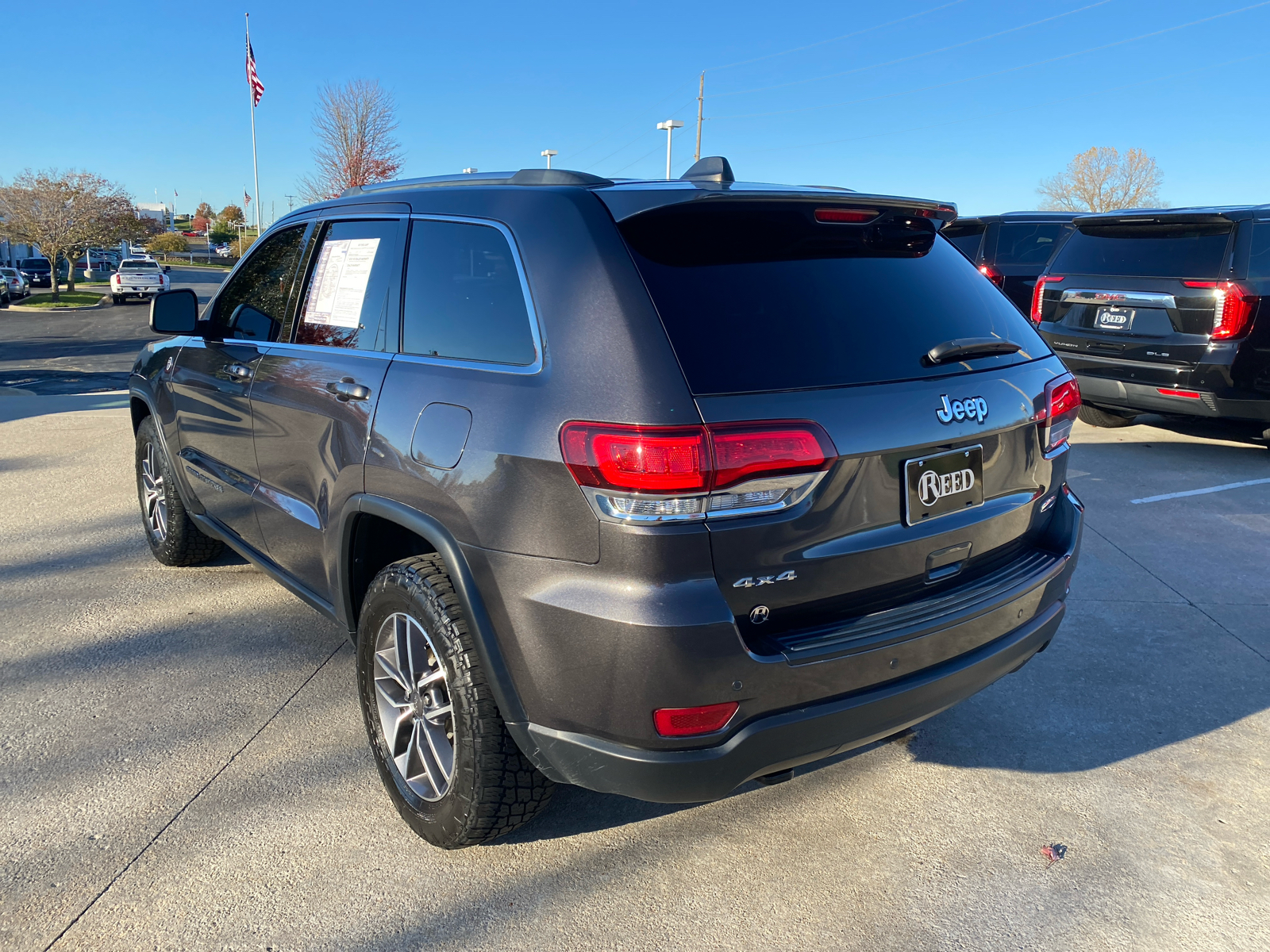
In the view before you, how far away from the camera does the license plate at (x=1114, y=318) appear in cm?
729

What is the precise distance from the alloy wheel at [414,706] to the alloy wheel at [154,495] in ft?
8.24

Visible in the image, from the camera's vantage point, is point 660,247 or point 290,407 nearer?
point 660,247

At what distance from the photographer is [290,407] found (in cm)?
318

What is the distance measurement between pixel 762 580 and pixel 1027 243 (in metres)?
12.2

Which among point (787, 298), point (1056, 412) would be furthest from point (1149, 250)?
point (787, 298)

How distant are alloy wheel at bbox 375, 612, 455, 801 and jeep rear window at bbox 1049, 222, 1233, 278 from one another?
6687 mm

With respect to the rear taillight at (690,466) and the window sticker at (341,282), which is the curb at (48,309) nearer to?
the window sticker at (341,282)

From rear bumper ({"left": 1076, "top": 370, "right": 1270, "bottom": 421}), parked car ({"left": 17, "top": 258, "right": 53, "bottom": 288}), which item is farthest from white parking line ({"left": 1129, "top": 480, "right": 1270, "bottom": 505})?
parked car ({"left": 17, "top": 258, "right": 53, "bottom": 288})

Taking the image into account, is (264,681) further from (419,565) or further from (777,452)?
(777,452)

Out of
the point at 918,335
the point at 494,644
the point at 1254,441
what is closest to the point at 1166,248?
the point at 1254,441

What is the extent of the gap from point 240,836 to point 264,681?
3.36 ft

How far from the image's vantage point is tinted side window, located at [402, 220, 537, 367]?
239cm

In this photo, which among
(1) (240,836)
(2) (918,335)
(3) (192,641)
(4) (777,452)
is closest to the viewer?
(4) (777,452)

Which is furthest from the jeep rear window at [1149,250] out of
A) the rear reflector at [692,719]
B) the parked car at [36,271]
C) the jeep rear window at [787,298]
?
the parked car at [36,271]
